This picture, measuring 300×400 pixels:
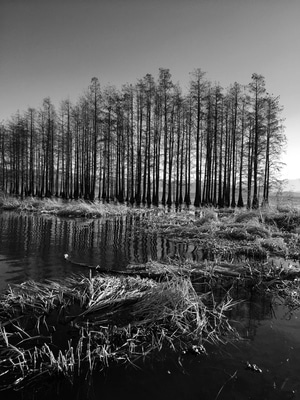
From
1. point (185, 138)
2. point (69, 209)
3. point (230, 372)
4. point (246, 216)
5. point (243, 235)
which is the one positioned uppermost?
point (185, 138)

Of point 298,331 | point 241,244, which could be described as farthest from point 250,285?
point 241,244

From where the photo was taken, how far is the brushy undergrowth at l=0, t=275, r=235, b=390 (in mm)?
2018

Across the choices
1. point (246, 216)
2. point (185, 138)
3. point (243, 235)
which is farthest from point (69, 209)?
point (185, 138)

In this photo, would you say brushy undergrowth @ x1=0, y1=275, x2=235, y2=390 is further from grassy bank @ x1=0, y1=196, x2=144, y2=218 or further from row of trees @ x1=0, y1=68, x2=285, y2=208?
row of trees @ x1=0, y1=68, x2=285, y2=208

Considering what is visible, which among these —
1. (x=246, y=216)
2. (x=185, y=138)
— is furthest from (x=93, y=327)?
(x=185, y=138)

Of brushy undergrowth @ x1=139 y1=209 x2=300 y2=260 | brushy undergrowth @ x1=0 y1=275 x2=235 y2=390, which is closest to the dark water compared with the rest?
brushy undergrowth @ x1=0 y1=275 x2=235 y2=390

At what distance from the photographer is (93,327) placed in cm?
258

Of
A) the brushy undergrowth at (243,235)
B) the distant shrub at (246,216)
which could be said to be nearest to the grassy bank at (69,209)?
the brushy undergrowth at (243,235)

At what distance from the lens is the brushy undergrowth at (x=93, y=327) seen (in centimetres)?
202

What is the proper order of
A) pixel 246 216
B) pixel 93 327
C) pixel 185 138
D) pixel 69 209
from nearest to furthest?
pixel 93 327 → pixel 246 216 → pixel 69 209 → pixel 185 138

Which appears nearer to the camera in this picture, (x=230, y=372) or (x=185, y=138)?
(x=230, y=372)

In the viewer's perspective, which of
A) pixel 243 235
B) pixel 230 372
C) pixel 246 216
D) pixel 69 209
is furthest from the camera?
pixel 69 209

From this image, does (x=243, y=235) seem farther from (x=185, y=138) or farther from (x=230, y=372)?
(x=185, y=138)

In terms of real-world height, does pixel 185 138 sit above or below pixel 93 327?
above
